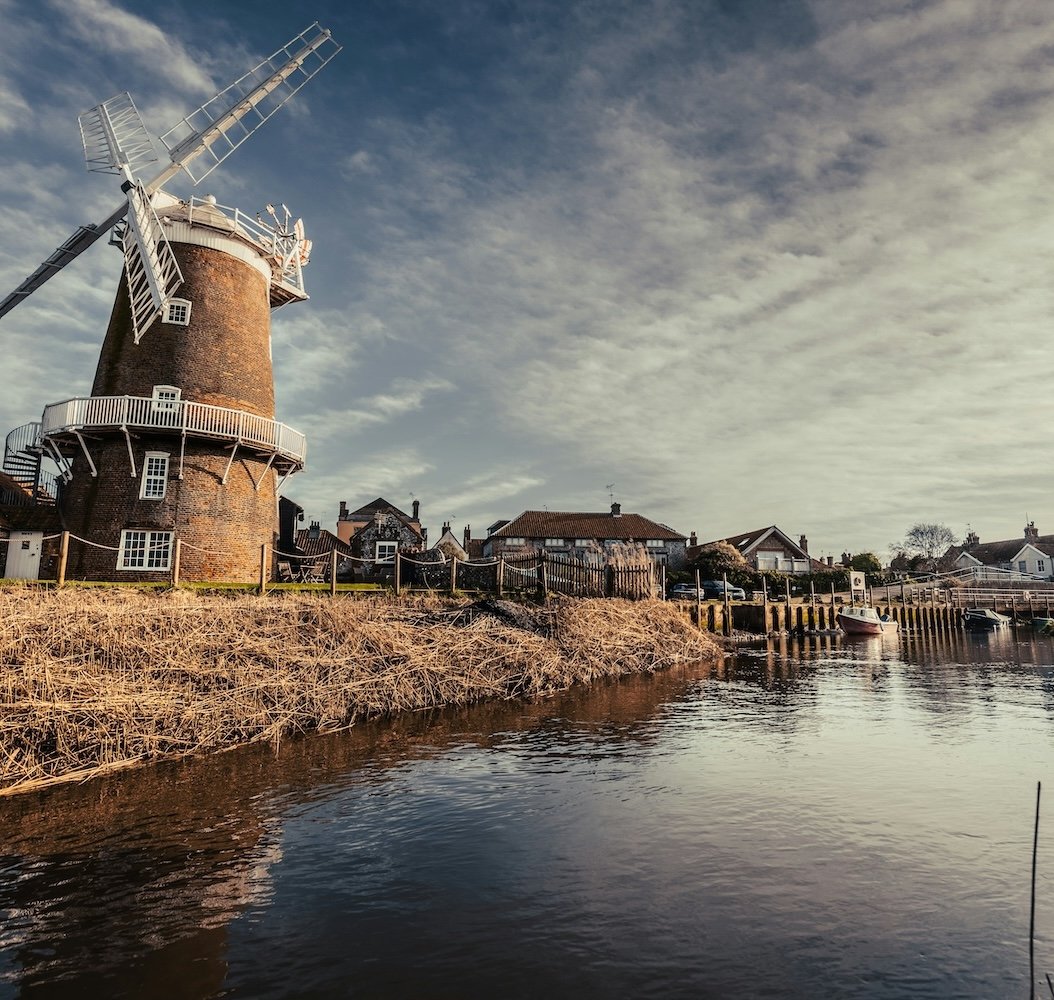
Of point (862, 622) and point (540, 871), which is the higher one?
point (862, 622)

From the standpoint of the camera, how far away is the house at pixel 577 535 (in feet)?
200

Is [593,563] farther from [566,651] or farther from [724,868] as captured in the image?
[724,868]

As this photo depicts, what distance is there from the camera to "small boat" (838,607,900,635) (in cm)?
4394

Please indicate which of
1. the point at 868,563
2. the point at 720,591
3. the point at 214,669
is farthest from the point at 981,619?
the point at 214,669

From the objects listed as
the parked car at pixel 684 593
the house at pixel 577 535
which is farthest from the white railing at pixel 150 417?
the house at pixel 577 535

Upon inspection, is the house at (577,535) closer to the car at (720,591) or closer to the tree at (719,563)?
the tree at (719,563)

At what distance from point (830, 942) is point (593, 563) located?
70.7 feet

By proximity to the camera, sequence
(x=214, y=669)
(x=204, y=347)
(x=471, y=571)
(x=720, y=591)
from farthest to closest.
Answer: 1. (x=720, y=591)
2. (x=471, y=571)
3. (x=204, y=347)
4. (x=214, y=669)

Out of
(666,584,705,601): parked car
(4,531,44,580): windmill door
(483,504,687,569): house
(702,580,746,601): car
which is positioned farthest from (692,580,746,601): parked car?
(4,531,44,580): windmill door

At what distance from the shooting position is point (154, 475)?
2405cm

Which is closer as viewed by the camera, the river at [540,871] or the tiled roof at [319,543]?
the river at [540,871]

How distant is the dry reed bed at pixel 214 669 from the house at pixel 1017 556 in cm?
8107

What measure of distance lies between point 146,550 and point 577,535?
41.9 m

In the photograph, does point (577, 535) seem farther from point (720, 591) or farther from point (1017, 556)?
point (1017, 556)
